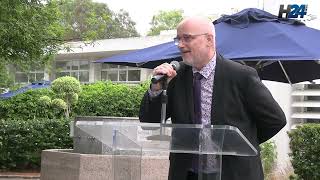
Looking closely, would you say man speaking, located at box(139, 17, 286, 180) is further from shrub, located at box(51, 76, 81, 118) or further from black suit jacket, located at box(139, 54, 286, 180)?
shrub, located at box(51, 76, 81, 118)

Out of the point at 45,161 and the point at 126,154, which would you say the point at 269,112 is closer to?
the point at 126,154

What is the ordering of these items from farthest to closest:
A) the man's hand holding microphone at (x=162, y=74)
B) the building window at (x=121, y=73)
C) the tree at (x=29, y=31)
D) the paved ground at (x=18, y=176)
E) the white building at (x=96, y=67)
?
the building window at (x=121, y=73)
the white building at (x=96, y=67)
the paved ground at (x=18, y=176)
the tree at (x=29, y=31)
the man's hand holding microphone at (x=162, y=74)

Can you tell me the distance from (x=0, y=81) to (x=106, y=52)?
56.7ft

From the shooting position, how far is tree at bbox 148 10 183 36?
54.5 meters

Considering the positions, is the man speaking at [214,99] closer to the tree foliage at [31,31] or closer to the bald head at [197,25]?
the bald head at [197,25]

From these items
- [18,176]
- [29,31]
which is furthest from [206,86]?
[18,176]

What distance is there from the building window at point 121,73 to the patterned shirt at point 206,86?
1341 inches

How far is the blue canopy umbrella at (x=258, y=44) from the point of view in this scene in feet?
18.1

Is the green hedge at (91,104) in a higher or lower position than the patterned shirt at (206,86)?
lower

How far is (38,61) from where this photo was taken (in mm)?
10977

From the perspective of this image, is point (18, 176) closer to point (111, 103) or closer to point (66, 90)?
point (66, 90)

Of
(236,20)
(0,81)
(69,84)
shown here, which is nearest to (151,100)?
A: (236,20)

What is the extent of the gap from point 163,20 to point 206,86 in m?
53.5

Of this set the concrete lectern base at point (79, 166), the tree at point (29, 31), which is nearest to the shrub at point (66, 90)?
the tree at point (29, 31)
